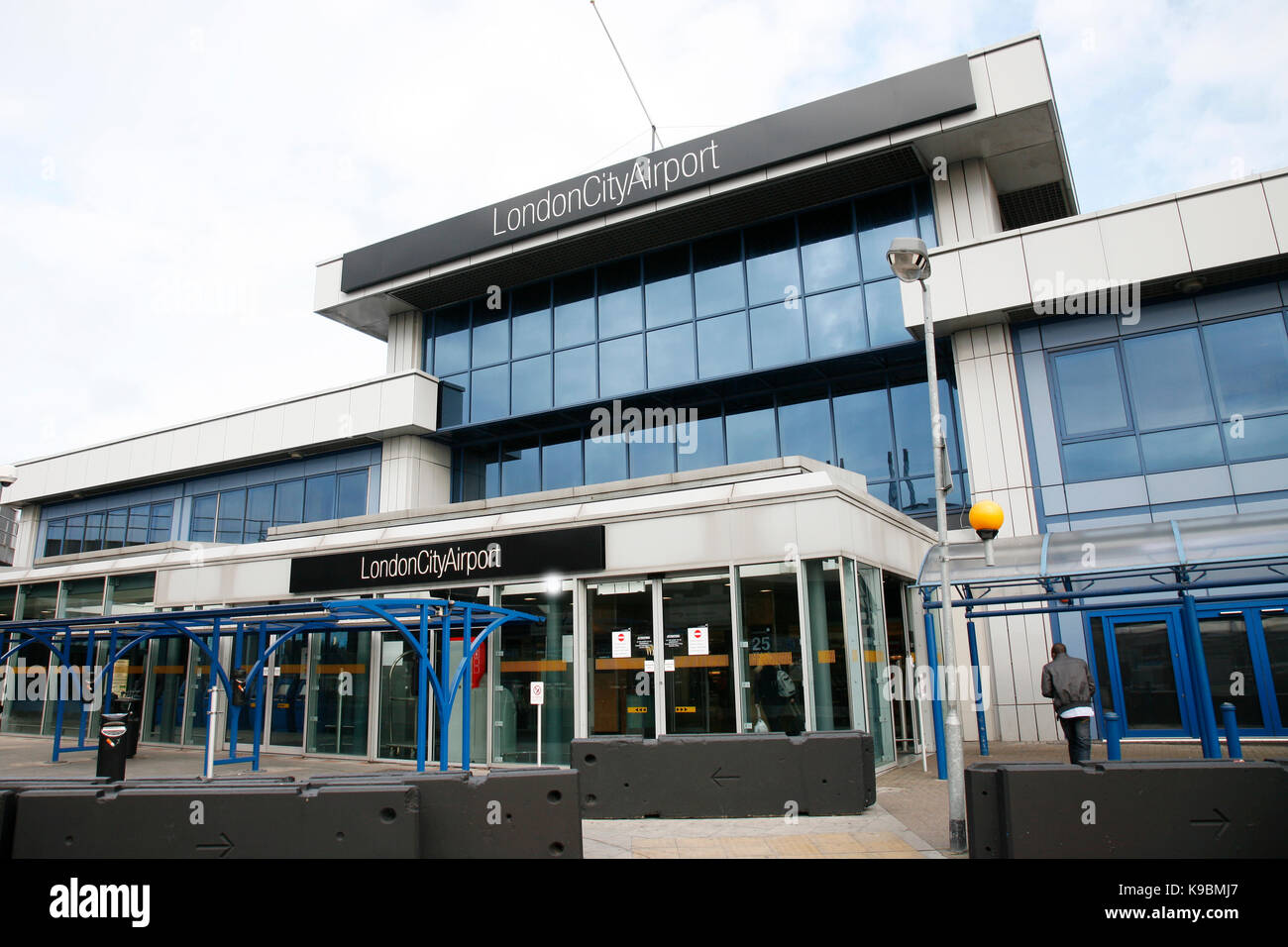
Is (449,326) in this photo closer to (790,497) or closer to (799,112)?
(799,112)

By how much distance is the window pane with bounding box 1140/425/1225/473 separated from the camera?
17000 mm

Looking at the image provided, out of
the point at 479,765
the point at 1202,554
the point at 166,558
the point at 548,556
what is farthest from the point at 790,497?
the point at 166,558

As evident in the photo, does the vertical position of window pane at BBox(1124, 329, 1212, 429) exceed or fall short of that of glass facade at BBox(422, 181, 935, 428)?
it falls short

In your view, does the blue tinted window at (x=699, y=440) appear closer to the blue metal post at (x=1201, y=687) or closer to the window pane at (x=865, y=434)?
the window pane at (x=865, y=434)

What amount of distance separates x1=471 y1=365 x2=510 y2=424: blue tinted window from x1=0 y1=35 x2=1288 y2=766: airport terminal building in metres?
0.08

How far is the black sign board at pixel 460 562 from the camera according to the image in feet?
49.8

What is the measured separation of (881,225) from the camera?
20797 millimetres

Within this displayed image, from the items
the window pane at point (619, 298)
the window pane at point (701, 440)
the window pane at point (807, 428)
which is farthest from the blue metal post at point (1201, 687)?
the window pane at point (619, 298)

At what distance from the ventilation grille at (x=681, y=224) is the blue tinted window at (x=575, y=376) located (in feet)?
8.38

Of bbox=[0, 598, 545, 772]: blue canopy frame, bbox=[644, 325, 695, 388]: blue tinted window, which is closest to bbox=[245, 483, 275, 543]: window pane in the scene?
bbox=[0, 598, 545, 772]: blue canopy frame

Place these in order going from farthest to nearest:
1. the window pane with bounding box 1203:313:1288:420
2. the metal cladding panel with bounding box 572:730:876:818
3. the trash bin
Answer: the window pane with bounding box 1203:313:1288:420 → the trash bin → the metal cladding panel with bounding box 572:730:876:818

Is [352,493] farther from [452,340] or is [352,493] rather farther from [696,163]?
[696,163]

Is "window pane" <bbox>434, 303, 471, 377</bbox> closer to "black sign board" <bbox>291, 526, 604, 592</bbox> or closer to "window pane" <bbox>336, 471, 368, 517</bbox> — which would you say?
"window pane" <bbox>336, 471, 368, 517</bbox>

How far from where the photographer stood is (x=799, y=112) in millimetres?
20234
